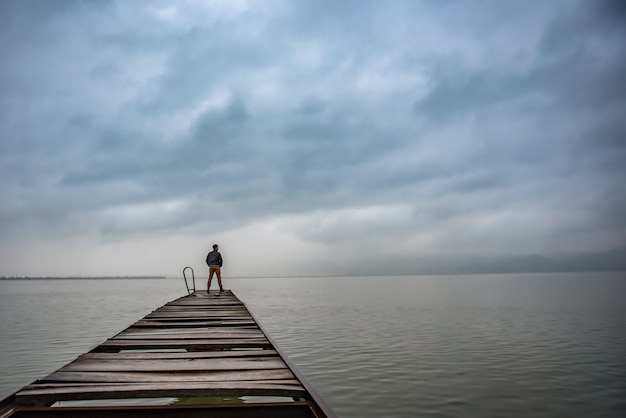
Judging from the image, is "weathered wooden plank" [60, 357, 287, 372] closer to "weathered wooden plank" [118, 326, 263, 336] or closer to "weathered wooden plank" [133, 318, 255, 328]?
"weathered wooden plank" [118, 326, 263, 336]

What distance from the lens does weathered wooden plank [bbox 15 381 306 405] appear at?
393 cm

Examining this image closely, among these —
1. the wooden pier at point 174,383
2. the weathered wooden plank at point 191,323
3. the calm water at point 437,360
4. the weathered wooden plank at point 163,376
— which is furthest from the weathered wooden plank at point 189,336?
the weathered wooden plank at point 163,376

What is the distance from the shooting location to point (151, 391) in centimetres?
415

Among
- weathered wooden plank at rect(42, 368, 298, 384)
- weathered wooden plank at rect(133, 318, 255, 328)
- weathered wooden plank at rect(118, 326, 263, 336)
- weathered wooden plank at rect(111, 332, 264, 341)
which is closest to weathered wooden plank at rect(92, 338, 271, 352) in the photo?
weathered wooden plank at rect(111, 332, 264, 341)

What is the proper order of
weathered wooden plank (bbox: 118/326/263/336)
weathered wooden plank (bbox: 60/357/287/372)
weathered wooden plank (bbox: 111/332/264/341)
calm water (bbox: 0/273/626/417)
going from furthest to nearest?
1. calm water (bbox: 0/273/626/417)
2. weathered wooden plank (bbox: 118/326/263/336)
3. weathered wooden plank (bbox: 111/332/264/341)
4. weathered wooden plank (bbox: 60/357/287/372)

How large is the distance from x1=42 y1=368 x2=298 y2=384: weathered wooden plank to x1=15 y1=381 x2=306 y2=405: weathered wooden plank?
0.18 metres

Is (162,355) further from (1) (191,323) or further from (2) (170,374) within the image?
(1) (191,323)

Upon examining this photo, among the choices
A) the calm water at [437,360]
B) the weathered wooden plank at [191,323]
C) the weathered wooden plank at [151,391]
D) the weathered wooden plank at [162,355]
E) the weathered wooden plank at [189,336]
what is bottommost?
the calm water at [437,360]

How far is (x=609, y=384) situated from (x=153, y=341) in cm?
1171

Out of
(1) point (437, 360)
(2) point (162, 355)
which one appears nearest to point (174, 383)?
(2) point (162, 355)

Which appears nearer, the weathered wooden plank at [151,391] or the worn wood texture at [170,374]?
the weathered wooden plank at [151,391]

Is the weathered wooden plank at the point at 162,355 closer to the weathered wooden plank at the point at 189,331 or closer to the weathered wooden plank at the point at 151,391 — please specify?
the weathered wooden plank at the point at 151,391

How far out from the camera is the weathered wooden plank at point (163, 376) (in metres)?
4.50

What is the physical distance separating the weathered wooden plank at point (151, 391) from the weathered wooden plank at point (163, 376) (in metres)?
0.18
